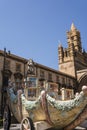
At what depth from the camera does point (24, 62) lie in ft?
121

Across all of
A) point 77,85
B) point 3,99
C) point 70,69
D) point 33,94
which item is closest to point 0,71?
point 3,99

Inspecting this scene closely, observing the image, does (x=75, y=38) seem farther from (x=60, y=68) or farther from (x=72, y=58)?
(x=60, y=68)

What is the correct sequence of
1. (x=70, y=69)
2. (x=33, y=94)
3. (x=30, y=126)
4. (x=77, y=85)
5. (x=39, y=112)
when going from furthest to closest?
(x=70, y=69)
(x=77, y=85)
(x=33, y=94)
(x=39, y=112)
(x=30, y=126)

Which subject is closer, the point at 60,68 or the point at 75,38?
the point at 60,68

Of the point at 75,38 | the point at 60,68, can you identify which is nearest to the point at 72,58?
the point at 60,68

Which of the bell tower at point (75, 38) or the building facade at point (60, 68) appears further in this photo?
the bell tower at point (75, 38)

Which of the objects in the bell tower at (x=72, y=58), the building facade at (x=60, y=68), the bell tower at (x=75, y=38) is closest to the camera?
the building facade at (x=60, y=68)

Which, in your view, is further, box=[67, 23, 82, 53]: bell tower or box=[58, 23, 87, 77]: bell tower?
box=[67, 23, 82, 53]: bell tower

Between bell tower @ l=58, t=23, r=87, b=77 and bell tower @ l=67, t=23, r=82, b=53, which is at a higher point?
bell tower @ l=67, t=23, r=82, b=53

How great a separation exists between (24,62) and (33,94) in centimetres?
2263

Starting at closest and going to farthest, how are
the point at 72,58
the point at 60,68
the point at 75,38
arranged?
the point at 72,58
the point at 60,68
the point at 75,38

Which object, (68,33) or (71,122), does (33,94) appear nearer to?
(71,122)

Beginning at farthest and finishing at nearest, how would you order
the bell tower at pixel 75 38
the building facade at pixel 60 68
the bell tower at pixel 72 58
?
the bell tower at pixel 75 38 → the bell tower at pixel 72 58 → the building facade at pixel 60 68

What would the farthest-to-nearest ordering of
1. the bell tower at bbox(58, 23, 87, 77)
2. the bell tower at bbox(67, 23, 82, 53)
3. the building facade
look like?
the bell tower at bbox(67, 23, 82, 53) → the bell tower at bbox(58, 23, 87, 77) → the building facade
